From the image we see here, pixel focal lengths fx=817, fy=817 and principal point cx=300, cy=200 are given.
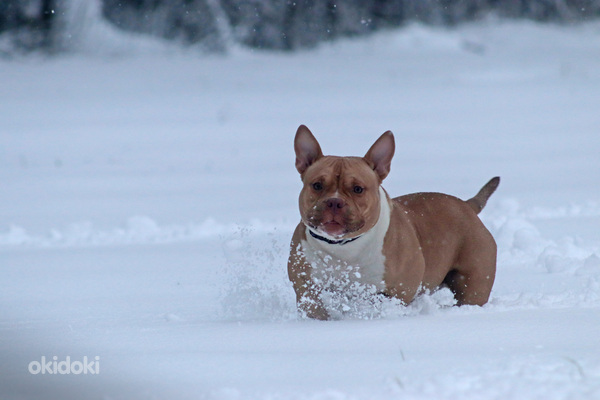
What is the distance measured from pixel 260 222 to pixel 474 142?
18.9 feet

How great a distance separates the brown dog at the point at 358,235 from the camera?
3795 mm

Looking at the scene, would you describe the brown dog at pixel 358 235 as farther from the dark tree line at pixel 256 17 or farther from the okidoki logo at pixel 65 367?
the dark tree line at pixel 256 17

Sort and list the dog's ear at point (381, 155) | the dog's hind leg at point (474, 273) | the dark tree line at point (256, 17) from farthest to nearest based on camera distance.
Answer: the dark tree line at point (256, 17) < the dog's hind leg at point (474, 273) < the dog's ear at point (381, 155)

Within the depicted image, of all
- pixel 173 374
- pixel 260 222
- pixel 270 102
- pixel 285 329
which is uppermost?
pixel 173 374

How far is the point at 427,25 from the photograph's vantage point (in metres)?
17.3

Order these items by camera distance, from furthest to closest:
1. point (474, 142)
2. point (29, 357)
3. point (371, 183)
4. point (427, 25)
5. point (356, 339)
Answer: point (427, 25)
point (474, 142)
point (371, 183)
point (356, 339)
point (29, 357)

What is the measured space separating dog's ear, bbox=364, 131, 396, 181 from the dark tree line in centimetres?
1161

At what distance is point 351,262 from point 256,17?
12.3 meters

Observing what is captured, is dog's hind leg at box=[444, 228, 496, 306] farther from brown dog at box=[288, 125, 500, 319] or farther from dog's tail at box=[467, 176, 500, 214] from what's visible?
Result: dog's tail at box=[467, 176, 500, 214]

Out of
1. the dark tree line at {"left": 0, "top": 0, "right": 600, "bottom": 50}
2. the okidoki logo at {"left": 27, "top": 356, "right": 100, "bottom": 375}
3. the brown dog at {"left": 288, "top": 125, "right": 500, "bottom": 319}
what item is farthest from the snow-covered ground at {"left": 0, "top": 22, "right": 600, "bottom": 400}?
the dark tree line at {"left": 0, "top": 0, "right": 600, "bottom": 50}

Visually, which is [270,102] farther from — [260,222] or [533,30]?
[260,222]

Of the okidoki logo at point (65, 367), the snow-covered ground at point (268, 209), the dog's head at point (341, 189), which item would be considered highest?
the dog's head at point (341, 189)

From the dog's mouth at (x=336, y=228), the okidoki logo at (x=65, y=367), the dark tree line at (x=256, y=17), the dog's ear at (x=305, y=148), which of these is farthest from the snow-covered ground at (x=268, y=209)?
the dog's ear at (x=305, y=148)

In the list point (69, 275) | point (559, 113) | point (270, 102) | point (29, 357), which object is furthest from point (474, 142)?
point (29, 357)
